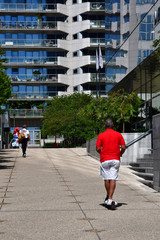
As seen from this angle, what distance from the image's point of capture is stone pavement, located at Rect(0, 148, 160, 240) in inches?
282

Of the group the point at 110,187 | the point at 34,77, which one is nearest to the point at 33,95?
the point at 34,77

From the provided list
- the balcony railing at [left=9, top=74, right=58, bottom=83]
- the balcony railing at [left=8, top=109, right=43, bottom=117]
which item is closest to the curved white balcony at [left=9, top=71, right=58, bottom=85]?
the balcony railing at [left=9, top=74, right=58, bottom=83]

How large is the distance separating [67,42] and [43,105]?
37.1 ft

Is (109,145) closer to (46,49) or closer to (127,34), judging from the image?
(127,34)

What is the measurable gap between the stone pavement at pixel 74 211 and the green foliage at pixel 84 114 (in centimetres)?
1331

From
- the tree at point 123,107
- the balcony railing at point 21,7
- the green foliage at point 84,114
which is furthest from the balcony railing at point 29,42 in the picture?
the tree at point 123,107

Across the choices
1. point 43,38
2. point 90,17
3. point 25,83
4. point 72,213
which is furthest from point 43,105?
point 72,213

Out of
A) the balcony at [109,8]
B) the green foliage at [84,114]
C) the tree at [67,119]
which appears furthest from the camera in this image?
the tree at [67,119]

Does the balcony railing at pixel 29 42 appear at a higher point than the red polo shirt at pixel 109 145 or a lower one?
higher

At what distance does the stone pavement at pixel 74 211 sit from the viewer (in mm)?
7168

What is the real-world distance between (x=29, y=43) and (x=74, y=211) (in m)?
72.9

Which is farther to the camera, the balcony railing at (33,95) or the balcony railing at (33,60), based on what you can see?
the balcony railing at (33,60)

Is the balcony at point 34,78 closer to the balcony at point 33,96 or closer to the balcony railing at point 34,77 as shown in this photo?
the balcony railing at point 34,77

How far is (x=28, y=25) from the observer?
80.7 metres
